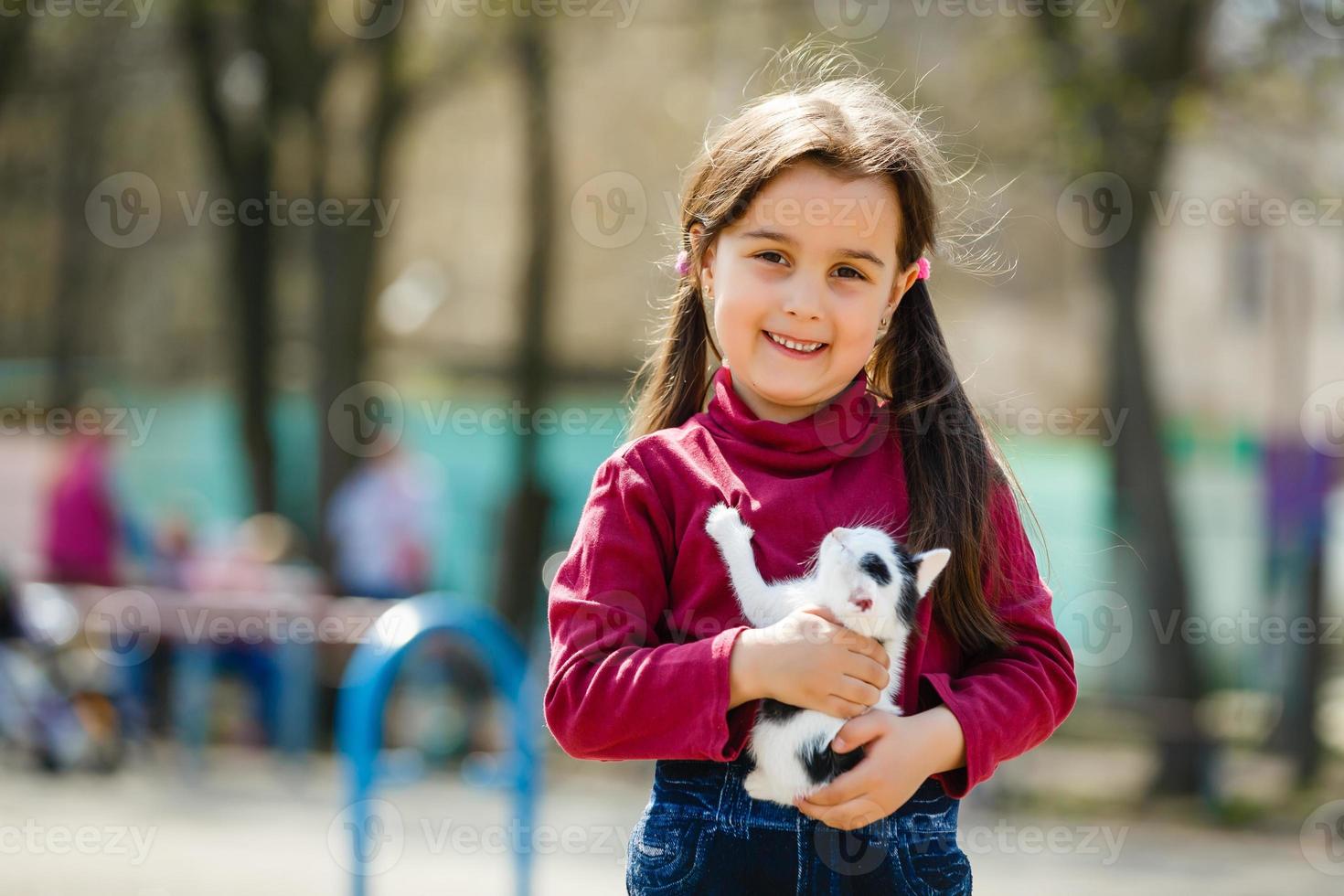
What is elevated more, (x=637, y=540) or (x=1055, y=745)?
(x=637, y=540)

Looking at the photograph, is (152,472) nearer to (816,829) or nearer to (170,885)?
(170,885)

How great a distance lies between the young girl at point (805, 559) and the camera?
1.84m

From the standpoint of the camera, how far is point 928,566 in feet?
6.15

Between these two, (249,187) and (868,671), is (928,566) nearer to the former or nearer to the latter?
(868,671)

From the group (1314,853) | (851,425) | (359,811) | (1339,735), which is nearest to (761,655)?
(851,425)

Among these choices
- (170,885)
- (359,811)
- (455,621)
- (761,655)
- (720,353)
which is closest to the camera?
(761,655)

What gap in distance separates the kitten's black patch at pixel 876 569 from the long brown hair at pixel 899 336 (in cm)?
16

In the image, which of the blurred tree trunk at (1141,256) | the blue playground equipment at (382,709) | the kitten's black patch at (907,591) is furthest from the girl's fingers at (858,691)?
the blurred tree trunk at (1141,256)

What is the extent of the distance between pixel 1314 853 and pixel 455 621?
4831 millimetres

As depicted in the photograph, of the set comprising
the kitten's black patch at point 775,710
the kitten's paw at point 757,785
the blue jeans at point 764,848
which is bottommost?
the blue jeans at point 764,848

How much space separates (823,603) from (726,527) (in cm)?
16

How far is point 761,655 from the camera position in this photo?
5.95 feet

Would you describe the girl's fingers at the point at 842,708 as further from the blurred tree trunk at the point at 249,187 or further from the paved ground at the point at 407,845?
the blurred tree trunk at the point at 249,187

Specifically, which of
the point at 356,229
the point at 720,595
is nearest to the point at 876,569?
the point at 720,595
